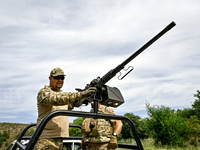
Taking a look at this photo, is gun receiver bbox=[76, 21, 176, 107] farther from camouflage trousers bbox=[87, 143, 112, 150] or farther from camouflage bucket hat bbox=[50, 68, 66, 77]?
camouflage trousers bbox=[87, 143, 112, 150]

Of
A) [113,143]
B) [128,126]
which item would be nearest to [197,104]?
[128,126]

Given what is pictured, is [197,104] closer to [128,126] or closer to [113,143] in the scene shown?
[128,126]

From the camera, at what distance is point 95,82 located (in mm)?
3104

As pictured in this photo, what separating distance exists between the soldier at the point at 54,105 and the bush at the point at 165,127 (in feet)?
28.4

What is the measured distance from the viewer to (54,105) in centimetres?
252

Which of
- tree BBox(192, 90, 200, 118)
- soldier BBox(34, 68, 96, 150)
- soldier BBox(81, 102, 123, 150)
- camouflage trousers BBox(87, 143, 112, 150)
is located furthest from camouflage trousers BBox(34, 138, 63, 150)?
tree BBox(192, 90, 200, 118)

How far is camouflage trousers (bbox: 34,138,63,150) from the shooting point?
2.78 meters

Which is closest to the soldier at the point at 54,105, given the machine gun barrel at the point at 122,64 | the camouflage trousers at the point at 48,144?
the camouflage trousers at the point at 48,144

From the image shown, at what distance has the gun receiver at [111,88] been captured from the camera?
2428 millimetres

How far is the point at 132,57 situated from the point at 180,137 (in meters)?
9.20

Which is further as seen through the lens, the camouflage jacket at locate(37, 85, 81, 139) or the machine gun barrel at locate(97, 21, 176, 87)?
the machine gun barrel at locate(97, 21, 176, 87)

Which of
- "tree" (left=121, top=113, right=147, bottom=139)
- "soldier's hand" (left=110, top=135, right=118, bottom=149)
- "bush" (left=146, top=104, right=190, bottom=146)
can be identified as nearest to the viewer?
"soldier's hand" (left=110, top=135, right=118, bottom=149)

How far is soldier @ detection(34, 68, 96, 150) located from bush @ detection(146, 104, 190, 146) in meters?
8.64

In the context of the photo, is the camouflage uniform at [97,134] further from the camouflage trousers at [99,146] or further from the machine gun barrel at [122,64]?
the machine gun barrel at [122,64]
